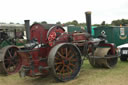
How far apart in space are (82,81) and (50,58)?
3.67ft

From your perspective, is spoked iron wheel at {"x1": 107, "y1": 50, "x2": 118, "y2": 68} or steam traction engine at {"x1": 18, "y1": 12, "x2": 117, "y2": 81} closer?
steam traction engine at {"x1": 18, "y1": 12, "x2": 117, "y2": 81}

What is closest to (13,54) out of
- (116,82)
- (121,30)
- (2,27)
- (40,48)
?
(2,27)

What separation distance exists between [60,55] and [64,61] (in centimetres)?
22

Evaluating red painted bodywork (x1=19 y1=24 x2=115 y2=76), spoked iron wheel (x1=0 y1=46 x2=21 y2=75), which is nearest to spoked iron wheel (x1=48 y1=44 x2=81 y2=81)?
red painted bodywork (x1=19 y1=24 x2=115 y2=76)

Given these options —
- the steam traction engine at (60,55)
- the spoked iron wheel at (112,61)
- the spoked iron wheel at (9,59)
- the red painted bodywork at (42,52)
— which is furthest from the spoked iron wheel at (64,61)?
the spoked iron wheel at (9,59)

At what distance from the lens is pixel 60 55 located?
15.0ft

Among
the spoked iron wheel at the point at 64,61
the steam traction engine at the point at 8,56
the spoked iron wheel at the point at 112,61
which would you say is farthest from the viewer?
the spoked iron wheel at the point at 112,61

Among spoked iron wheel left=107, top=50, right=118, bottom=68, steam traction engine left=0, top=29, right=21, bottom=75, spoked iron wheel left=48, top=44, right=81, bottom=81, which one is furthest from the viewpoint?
spoked iron wheel left=107, top=50, right=118, bottom=68

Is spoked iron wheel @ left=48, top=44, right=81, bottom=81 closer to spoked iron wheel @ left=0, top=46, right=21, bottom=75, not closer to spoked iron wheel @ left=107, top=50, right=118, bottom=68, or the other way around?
spoked iron wheel @ left=107, top=50, right=118, bottom=68

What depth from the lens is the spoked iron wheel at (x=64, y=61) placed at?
4.35 meters

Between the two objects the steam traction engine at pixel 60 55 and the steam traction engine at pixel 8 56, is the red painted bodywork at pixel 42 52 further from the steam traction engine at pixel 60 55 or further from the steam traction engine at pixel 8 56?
the steam traction engine at pixel 8 56

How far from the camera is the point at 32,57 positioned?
14.7 ft

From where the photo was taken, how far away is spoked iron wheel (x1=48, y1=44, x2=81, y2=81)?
4352 mm

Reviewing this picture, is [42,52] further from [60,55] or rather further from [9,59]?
[9,59]
